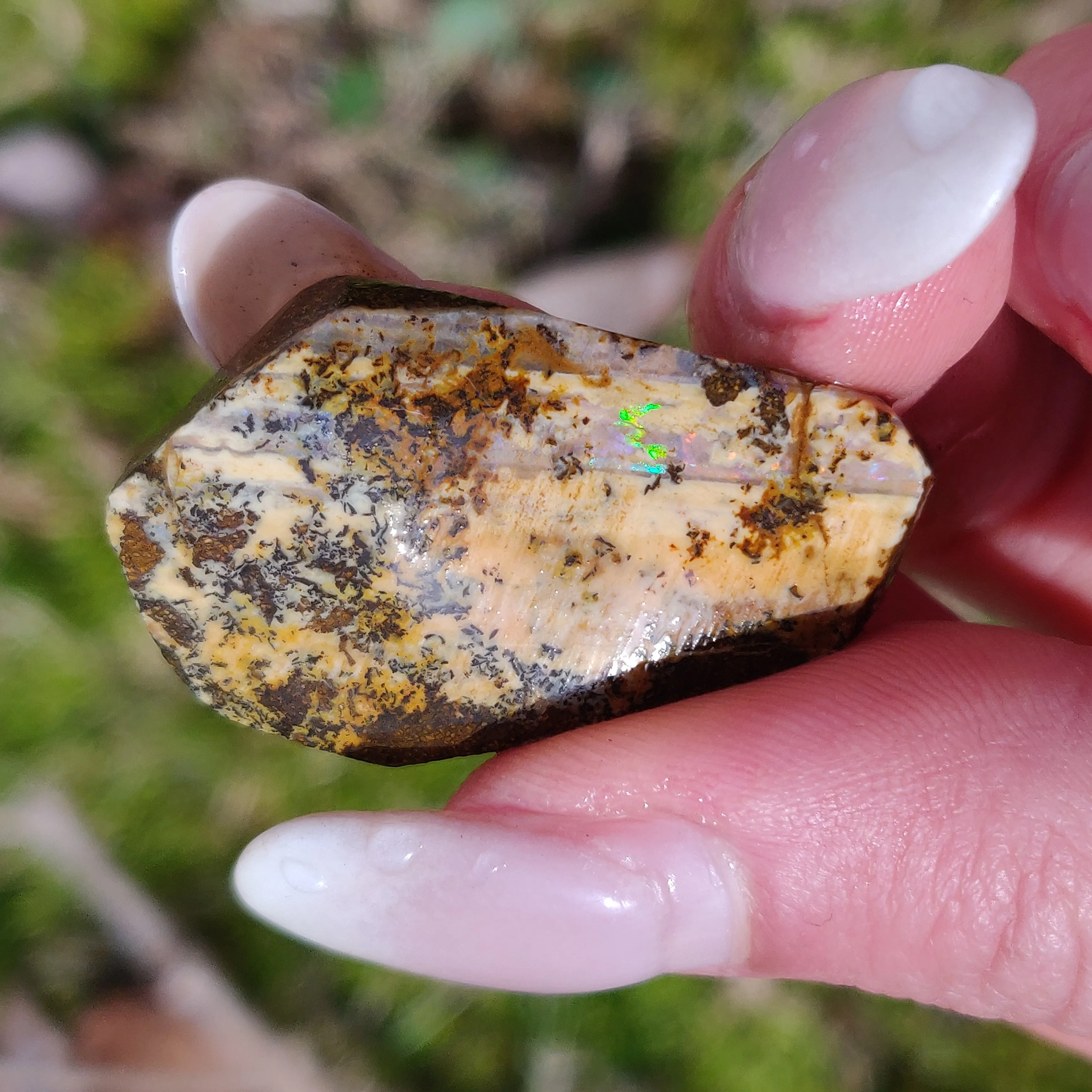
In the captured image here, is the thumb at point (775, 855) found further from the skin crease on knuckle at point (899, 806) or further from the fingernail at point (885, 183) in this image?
the fingernail at point (885, 183)

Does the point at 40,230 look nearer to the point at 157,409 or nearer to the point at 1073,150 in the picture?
the point at 157,409

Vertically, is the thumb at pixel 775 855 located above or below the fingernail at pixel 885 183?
below

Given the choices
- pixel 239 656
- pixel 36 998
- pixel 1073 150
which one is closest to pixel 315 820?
pixel 239 656

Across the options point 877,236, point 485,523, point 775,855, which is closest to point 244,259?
point 485,523

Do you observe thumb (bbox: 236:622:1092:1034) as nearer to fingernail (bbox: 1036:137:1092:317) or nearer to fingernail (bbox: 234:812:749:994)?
fingernail (bbox: 234:812:749:994)

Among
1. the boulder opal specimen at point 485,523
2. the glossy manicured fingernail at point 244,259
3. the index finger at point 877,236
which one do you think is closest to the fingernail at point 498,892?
the boulder opal specimen at point 485,523
